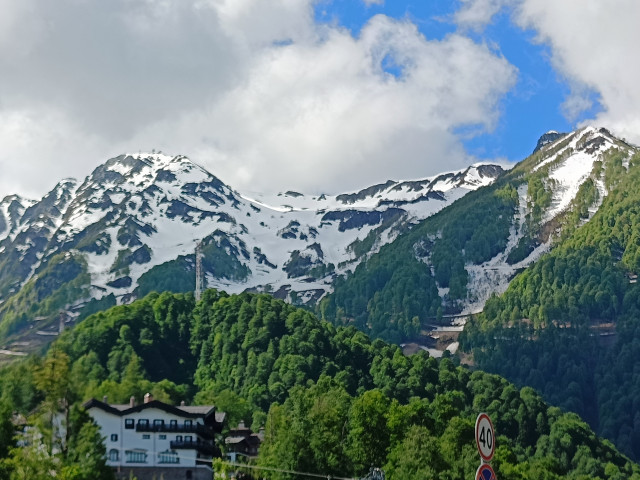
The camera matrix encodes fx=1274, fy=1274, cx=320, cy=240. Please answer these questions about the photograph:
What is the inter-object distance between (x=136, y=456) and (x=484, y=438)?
12202cm

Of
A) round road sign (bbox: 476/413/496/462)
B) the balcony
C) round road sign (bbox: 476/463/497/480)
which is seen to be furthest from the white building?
round road sign (bbox: 476/463/497/480)

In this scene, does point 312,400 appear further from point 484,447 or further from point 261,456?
point 484,447

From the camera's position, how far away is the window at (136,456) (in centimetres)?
16288

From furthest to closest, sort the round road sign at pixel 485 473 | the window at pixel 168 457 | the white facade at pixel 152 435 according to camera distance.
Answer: the window at pixel 168 457, the white facade at pixel 152 435, the round road sign at pixel 485 473

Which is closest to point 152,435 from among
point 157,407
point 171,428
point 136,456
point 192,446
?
point 171,428

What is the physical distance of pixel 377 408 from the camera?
156 meters

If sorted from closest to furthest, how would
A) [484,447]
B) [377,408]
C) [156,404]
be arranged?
[484,447] → [377,408] → [156,404]

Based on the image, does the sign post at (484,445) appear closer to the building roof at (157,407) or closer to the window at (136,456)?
the building roof at (157,407)

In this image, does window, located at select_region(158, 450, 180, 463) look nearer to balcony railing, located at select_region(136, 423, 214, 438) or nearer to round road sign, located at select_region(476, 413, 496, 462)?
balcony railing, located at select_region(136, 423, 214, 438)

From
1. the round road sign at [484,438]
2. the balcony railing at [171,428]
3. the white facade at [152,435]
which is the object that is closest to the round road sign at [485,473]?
the round road sign at [484,438]

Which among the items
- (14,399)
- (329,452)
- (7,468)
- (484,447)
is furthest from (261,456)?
(484,447)

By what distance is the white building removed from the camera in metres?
162

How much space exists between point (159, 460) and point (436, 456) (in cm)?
4024

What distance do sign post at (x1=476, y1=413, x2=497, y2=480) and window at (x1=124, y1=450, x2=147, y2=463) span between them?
119950 mm
